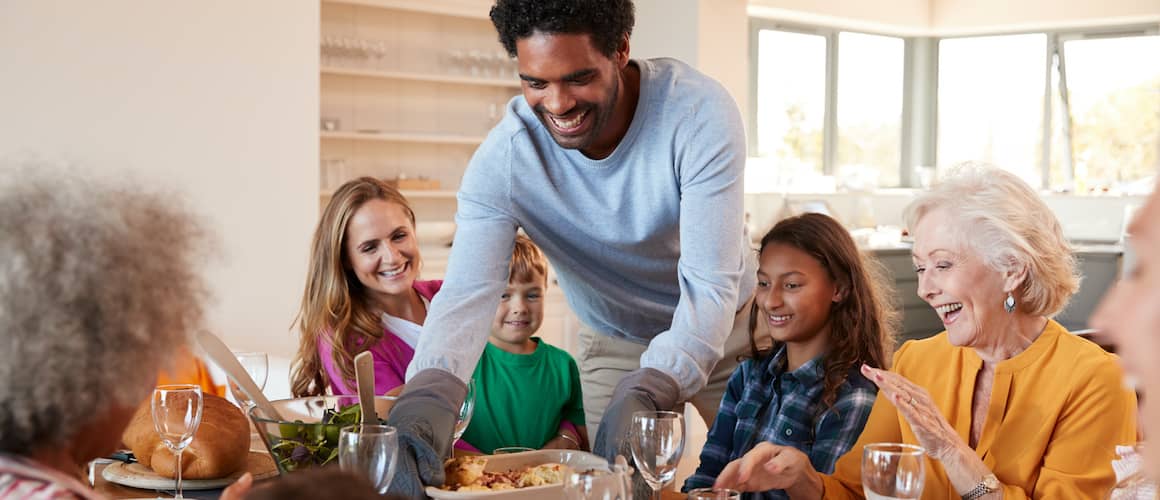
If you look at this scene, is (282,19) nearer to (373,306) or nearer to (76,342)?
(373,306)

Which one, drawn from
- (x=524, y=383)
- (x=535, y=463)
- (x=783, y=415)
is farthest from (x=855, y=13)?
(x=535, y=463)

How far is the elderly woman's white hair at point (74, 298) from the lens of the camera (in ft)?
2.85

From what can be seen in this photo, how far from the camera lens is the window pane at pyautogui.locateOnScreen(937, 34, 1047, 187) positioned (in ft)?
27.7

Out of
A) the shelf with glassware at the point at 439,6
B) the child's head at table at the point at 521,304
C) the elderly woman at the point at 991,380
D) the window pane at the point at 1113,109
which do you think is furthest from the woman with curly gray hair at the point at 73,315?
the window pane at the point at 1113,109

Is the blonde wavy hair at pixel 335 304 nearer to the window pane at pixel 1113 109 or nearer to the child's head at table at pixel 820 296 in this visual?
the child's head at table at pixel 820 296

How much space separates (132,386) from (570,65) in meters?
1.04

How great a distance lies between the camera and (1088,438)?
1.68m

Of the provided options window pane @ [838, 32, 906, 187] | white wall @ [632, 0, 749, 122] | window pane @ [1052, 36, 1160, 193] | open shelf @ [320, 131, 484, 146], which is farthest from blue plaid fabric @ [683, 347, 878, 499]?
window pane @ [1052, 36, 1160, 193]

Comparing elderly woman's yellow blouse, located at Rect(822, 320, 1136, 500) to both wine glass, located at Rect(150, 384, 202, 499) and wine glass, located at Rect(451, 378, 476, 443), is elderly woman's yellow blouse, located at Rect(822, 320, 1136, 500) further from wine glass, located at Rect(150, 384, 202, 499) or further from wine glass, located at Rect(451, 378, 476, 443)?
wine glass, located at Rect(150, 384, 202, 499)

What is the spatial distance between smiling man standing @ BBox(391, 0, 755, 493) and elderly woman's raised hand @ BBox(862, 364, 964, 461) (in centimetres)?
29

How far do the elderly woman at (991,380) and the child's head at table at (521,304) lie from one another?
1.02 metres

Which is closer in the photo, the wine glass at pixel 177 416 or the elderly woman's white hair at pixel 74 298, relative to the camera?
the elderly woman's white hair at pixel 74 298

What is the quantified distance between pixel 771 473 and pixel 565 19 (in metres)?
0.74

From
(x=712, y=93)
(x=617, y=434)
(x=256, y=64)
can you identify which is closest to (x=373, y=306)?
(x=712, y=93)
